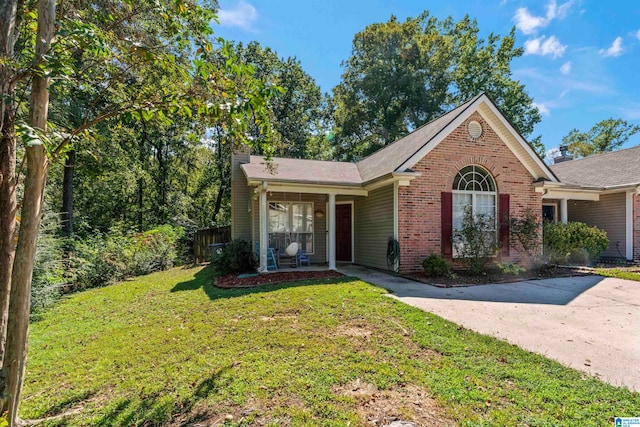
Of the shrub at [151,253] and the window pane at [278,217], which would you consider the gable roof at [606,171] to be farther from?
the shrub at [151,253]

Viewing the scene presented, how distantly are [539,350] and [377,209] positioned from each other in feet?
22.5

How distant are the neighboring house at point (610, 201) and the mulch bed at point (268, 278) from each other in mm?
8158

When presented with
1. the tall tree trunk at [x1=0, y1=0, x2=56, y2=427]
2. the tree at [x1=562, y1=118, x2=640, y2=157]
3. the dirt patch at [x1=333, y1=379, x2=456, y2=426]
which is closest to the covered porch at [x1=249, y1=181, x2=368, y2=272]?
the dirt patch at [x1=333, y1=379, x2=456, y2=426]

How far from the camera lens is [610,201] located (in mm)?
12508

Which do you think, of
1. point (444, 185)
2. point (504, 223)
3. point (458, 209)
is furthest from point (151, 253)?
point (504, 223)

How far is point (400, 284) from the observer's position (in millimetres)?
7730

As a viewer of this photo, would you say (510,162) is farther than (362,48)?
No

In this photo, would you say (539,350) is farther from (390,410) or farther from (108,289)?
(108,289)

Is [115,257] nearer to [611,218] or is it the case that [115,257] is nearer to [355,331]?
[355,331]

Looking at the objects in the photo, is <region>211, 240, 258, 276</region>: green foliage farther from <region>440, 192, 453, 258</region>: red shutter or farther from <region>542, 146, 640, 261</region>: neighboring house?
<region>542, 146, 640, 261</region>: neighboring house

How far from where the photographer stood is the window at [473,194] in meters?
9.71

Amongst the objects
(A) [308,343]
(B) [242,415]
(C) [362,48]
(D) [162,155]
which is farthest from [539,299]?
(C) [362,48]

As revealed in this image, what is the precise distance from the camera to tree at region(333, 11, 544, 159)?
2567 cm

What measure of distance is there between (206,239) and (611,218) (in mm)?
A: 18245
